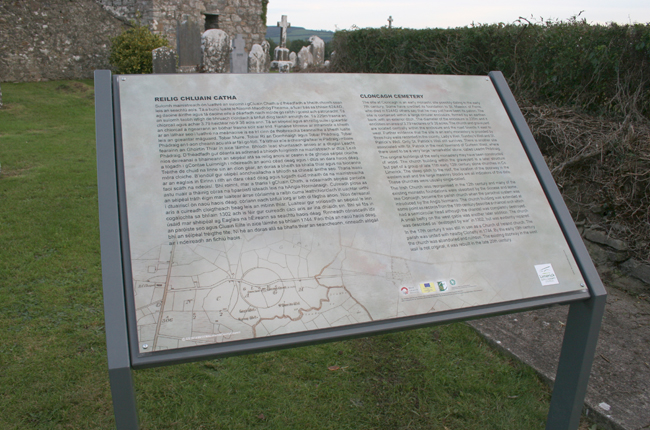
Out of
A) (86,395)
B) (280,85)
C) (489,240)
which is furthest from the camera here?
(86,395)

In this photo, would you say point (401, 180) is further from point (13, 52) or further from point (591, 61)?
point (13, 52)

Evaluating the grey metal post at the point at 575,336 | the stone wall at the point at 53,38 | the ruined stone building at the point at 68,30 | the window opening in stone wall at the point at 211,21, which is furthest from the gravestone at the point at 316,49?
the grey metal post at the point at 575,336

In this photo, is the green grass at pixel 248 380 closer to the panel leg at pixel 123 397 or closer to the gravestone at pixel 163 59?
the panel leg at pixel 123 397

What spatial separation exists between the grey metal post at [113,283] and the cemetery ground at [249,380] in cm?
100

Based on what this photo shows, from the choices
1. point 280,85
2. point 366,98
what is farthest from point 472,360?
point 280,85

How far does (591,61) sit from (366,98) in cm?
312

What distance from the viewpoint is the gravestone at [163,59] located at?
7836mm

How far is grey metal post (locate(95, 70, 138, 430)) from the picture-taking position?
1396mm

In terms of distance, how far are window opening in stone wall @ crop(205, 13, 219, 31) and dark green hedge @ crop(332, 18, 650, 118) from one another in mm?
11878

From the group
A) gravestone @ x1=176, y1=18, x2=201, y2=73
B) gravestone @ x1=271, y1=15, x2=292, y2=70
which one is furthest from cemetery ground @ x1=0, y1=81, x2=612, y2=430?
gravestone @ x1=271, y1=15, x2=292, y2=70

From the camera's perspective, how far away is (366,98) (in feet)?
6.94

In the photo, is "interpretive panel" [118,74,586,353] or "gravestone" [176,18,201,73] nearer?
"interpretive panel" [118,74,586,353]

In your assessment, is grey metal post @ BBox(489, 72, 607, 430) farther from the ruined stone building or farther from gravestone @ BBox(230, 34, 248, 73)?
the ruined stone building

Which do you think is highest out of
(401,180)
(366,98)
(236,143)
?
(366,98)
